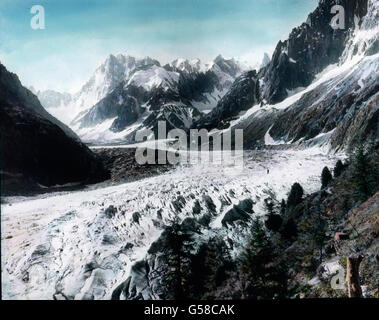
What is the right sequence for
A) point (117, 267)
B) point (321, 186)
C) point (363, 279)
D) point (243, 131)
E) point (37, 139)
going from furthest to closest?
point (243, 131) < point (37, 139) < point (321, 186) < point (117, 267) < point (363, 279)

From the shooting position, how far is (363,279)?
14.4 m

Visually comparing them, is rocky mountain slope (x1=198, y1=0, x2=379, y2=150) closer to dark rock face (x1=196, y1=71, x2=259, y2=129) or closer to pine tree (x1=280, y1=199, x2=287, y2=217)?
dark rock face (x1=196, y1=71, x2=259, y2=129)

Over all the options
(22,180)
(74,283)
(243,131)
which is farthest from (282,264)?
(243,131)

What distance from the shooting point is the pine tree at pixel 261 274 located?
19.1 meters

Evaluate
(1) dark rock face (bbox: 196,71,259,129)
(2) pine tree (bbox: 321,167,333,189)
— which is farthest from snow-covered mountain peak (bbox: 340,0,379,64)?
(2) pine tree (bbox: 321,167,333,189)

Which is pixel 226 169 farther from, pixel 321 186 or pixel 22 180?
pixel 22 180

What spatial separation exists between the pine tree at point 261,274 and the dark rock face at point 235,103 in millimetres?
131232

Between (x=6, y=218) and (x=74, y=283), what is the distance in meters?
11.0

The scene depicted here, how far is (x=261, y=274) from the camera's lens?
19891 millimetres

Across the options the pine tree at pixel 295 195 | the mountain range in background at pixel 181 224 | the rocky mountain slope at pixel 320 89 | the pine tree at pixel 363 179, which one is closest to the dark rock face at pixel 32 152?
the mountain range in background at pixel 181 224

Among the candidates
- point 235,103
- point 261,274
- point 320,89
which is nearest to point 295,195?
point 261,274

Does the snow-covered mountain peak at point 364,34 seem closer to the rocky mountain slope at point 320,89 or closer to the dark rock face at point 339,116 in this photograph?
the rocky mountain slope at point 320,89
